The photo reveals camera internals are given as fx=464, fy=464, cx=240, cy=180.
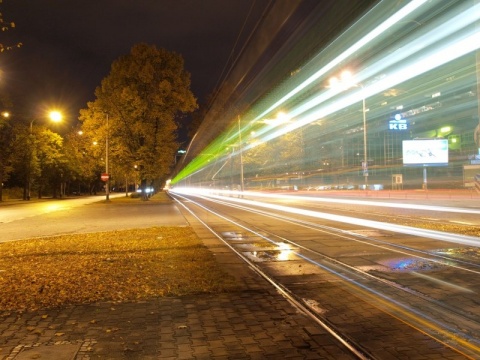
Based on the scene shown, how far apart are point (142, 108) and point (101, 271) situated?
34458 millimetres

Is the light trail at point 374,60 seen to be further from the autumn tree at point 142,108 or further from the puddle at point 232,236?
the autumn tree at point 142,108

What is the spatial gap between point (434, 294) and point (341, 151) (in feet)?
238

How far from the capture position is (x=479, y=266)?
9.58 meters

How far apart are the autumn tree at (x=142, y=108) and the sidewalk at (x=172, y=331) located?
36.7 meters

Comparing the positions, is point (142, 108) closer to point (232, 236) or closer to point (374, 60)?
point (374, 60)

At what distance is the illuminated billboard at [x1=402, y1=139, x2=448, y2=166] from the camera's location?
148 feet

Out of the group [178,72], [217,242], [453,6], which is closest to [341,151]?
[178,72]

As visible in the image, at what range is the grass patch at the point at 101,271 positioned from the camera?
7297 millimetres

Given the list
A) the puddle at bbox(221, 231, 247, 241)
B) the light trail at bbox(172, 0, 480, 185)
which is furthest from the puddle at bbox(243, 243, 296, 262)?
the light trail at bbox(172, 0, 480, 185)

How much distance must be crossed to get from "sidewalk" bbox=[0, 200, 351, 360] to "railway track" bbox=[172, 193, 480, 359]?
502 mm

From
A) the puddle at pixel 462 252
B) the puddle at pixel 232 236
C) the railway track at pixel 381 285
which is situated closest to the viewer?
the railway track at pixel 381 285

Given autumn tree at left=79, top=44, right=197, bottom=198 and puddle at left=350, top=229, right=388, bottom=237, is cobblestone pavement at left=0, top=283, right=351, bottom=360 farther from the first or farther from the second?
autumn tree at left=79, top=44, right=197, bottom=198

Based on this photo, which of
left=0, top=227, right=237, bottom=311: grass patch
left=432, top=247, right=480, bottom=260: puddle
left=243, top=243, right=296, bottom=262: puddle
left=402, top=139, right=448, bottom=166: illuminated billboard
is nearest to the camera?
left=0, top=227, right=237, bottom=311: grass patch

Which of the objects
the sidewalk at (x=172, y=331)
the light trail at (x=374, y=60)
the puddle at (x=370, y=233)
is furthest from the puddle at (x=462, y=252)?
A: the sidewalk at (x=172, y=331)
